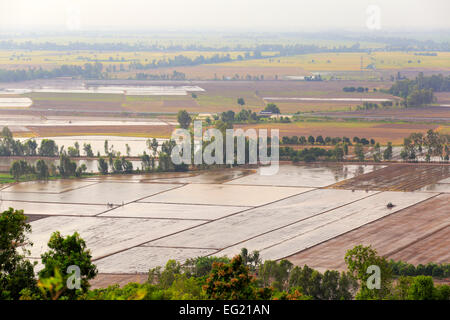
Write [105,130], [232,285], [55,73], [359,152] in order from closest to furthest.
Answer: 1. [232,285]
2. [359,152]
3. [105,130]
4. [55,73]

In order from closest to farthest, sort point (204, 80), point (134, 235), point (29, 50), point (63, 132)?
point (134, 235) < point (63, 132) < point (204, 80) < point (29, 50)

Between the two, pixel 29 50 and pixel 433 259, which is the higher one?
pixel 29 50

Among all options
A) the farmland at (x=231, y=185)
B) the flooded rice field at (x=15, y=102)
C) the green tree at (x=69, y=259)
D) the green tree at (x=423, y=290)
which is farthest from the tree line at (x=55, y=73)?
the green tree at (x=423, y=290)

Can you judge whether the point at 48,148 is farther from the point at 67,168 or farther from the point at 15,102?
the point at 15,102

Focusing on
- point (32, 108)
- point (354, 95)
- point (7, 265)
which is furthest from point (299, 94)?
point (7, 265)

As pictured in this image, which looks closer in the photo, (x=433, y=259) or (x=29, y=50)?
(x=433, y=259)

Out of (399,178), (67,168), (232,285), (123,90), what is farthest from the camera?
(123,90)

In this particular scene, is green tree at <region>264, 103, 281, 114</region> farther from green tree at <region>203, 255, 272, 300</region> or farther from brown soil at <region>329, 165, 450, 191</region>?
green tree at <region>203, 255, 272, 300</region>

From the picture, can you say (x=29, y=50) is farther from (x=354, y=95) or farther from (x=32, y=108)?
(x=354, y=95)

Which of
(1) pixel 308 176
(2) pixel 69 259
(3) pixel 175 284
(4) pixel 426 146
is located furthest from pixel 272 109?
(2) pixel 69 259
